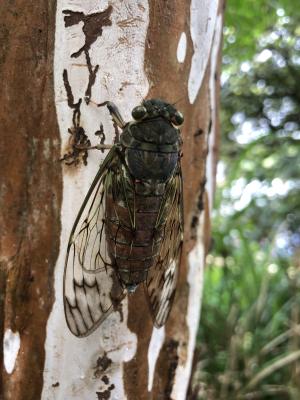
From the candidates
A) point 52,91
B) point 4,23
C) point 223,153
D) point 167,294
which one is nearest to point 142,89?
point 52,91

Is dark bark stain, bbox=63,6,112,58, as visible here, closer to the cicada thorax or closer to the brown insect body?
the cicada thorax

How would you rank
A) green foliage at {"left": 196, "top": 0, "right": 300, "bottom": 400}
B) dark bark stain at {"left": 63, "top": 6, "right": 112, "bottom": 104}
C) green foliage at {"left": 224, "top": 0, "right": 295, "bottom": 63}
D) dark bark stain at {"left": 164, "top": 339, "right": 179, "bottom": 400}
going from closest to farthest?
dark bark stain at {"left": 63, "top": 6, "right": 112, "bottom": 104}
dark bark stain at {"left": 164, "top": 339, "right": 179, "bottom": 400}
green foliage at {"left": 224, "top": 0, "right": 295, "bottom": 63}
green foliage at {"left": 196, "top": 0, "right": 300, "bottom": 400}

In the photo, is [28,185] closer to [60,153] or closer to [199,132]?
[60,153]

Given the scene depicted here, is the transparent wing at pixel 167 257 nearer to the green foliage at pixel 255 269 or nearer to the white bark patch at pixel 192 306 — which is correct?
the white bark patch at pixel 192 306

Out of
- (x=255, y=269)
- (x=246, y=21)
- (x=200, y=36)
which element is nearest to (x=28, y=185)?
(x=200, y=36)

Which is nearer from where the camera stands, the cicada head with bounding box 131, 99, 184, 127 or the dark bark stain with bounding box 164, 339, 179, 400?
the cicada head with bounding box 131, 99, 184, 127

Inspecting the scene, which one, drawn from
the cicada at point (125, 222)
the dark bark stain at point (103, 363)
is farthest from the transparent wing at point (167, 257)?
the dark bark stain at point (103, 363)

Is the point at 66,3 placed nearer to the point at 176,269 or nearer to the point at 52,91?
the point at 52,91

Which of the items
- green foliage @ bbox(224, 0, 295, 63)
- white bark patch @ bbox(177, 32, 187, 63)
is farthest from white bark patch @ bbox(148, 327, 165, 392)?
green foliage @ bbox(224, 0, 295, 63)
